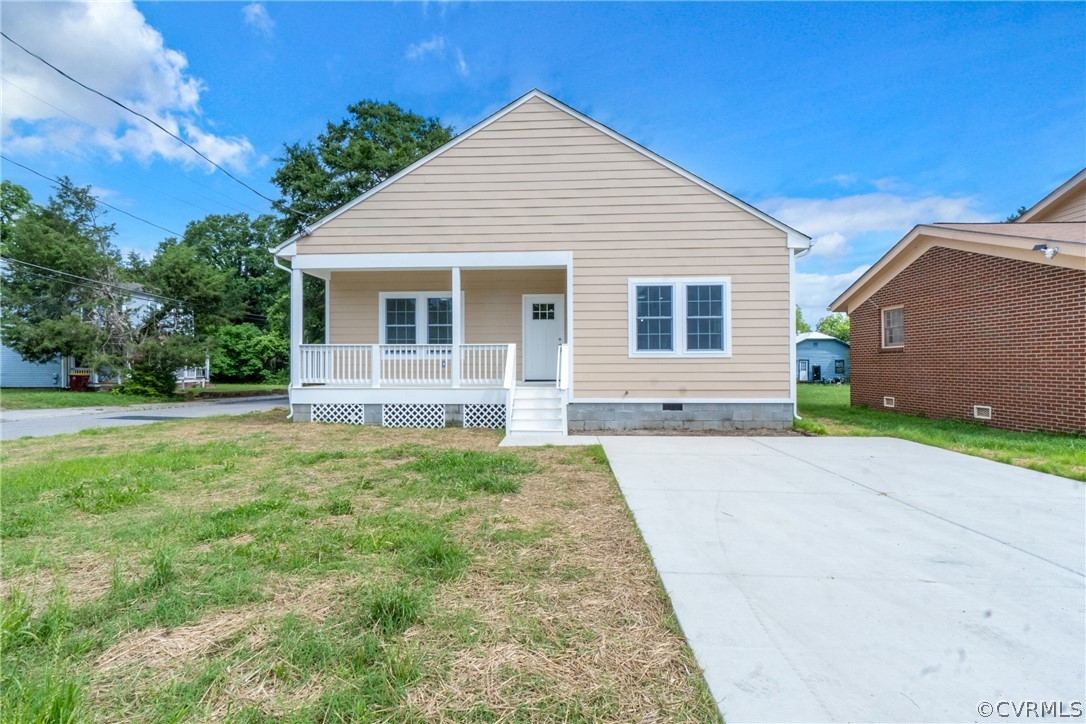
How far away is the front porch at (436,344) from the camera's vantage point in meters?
9.22

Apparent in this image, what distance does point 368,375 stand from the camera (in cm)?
998

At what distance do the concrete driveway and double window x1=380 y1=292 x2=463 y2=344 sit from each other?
6735 millimetres

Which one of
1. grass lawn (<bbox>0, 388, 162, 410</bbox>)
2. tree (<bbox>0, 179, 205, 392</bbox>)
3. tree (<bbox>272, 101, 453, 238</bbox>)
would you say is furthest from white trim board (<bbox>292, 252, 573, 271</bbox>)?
tree (<bbox>0, 179, 205, 392</bbox>)

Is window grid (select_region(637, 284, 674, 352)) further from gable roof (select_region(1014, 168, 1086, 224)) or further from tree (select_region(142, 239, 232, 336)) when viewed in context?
tree (select_region(142, 239, 232, 336))

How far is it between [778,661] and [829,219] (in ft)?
121

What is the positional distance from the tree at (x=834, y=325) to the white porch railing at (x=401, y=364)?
215 ft

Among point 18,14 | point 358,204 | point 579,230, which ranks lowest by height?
point 579,230

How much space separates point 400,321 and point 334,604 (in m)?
8.93

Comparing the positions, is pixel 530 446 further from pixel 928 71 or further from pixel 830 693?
pixel 928 71

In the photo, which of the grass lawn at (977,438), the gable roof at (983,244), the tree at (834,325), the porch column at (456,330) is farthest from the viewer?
the tree at (834,325)

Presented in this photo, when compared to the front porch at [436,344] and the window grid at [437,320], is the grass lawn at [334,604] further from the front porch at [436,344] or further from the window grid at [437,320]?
the window grid at [437,320]

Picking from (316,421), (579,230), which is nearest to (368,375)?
(316,421)

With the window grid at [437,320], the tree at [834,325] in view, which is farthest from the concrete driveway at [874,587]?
the tree at [834,325]

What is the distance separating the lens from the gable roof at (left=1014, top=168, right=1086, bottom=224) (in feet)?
36.0
